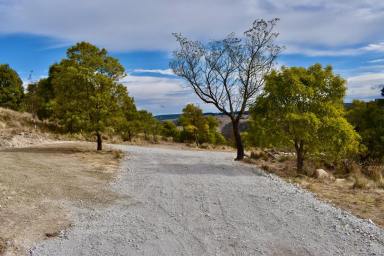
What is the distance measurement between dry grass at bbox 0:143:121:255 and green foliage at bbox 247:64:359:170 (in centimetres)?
771

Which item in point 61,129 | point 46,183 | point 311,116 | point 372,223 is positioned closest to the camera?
point 372,223

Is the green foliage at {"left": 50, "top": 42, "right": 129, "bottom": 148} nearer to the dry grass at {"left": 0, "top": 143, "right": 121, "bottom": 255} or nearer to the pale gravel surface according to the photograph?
the dry grass at {"left": 0, "top": 143, "right": 121, "bottom": 255}

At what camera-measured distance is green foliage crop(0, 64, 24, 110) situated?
177 feet

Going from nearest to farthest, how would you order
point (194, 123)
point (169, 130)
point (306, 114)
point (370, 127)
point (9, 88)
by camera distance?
1. point (306, 114)
2. point (370, 127)
3. point (9, 88)
4. point (194, 123)
5. point (169, 130)

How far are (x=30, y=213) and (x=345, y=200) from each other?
8882mm

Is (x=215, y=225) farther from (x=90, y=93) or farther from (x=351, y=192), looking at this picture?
(x=90, y=93)

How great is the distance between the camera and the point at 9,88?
55156 mm

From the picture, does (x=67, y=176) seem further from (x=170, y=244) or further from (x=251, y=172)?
(x=170, y=244)

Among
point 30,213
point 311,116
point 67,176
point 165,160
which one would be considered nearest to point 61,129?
point 165,160

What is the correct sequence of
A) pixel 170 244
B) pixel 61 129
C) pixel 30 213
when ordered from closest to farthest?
pixel 170 244, pixel 30 213, pixel 61 129

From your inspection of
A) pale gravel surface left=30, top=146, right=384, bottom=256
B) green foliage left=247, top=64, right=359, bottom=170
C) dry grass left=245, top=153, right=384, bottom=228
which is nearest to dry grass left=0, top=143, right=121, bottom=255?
pale gravel surface left=30, top=146, right=384, bottom=256

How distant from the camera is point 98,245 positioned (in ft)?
29.3

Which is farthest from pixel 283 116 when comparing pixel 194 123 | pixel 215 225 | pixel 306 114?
pixel 194 123

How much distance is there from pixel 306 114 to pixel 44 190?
1142 cm
